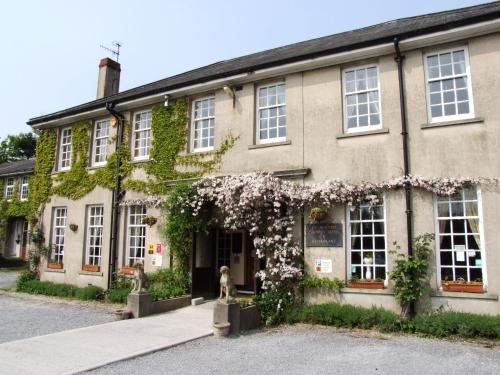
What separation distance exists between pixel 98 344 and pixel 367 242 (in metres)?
6.57

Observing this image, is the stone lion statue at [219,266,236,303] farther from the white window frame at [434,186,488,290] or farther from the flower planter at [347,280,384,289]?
the white window frame at [434,186,488,290]

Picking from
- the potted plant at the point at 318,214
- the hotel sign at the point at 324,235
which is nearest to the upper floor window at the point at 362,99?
the potted plant at the point at 318,214

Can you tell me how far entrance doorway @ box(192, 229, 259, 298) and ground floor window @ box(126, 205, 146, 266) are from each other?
2140 mm

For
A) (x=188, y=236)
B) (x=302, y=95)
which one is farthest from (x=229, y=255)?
(x=302, y=95)

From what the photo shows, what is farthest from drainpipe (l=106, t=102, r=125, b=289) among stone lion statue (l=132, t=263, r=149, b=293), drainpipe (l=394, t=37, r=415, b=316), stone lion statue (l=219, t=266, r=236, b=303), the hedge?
drainpipe (l=394, t=37, r=415, b=316)

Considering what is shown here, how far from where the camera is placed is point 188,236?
535 inches

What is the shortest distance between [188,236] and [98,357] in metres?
6.06

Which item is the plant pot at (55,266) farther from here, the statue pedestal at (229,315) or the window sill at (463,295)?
the window sill at (463,295)

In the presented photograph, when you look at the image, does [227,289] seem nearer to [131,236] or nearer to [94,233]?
[131,236]

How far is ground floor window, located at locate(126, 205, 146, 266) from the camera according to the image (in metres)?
14.7

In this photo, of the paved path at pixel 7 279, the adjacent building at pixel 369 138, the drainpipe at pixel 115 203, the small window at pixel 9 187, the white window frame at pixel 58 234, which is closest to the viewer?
the adjacent building at pixel 369 138

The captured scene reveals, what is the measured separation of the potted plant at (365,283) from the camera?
10.3 m

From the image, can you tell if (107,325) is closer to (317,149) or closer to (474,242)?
(317,149)

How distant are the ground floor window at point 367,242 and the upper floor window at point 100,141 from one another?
9.98m
